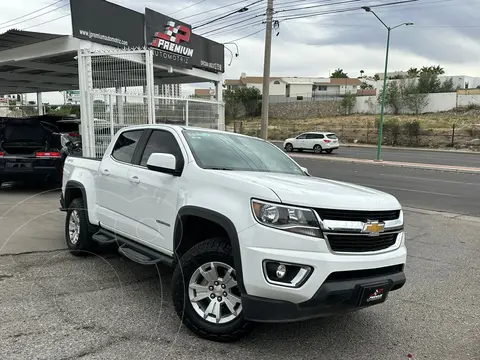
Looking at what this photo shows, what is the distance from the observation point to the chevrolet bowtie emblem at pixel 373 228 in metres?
3.26

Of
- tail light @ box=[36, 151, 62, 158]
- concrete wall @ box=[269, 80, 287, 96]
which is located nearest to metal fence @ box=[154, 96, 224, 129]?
tail light @ box=[36, 151, 62, 158]

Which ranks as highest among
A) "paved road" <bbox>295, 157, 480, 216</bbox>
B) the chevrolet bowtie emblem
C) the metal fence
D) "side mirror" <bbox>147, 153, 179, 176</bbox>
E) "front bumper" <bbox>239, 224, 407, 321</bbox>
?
the metal fence

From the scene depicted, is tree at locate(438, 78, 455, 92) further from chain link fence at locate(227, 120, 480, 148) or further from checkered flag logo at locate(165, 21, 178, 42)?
checkered flag logo at locate(165, 21, 178, 42)

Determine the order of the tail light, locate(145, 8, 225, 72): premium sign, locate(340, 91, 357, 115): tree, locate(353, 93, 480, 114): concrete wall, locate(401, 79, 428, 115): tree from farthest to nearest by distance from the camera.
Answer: locate(340, 91, 357, 115): tree
locate(353, 93, 480, 114): concrete wall
locate(401, 79, 428, 115): tree
locate(145, 8, 225, 72): premium sign
the tail light

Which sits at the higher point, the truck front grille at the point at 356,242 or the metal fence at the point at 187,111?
the metal fence at the point at 187,111

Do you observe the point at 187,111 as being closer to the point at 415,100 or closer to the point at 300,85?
the point at 415,100

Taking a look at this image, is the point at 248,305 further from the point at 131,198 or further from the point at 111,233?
the point at 111,233

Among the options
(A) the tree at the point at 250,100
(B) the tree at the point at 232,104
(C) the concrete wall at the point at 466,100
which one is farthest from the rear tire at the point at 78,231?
(A) the tree at the point at 250,100

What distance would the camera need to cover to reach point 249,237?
312 cm

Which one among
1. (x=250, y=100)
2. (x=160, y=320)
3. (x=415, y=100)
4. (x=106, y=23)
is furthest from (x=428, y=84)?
(x=160, y=320)

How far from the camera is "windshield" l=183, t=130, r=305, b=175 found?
4160 mm

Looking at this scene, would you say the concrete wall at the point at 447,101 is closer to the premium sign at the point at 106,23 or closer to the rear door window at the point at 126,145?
the premium sign at the point at 106,23

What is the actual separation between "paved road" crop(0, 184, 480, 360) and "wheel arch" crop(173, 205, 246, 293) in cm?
68

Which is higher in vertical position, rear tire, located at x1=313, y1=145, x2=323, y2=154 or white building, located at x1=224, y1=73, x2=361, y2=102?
white building, located at x1=224, y1=73, x2=361, y2=102
